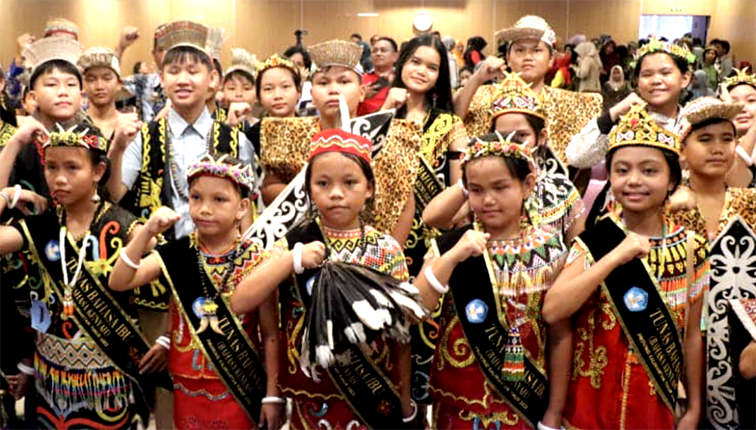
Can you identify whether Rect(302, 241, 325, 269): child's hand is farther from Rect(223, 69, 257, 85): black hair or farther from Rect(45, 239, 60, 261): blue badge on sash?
Rect(223, 69, 257, 85): black hair

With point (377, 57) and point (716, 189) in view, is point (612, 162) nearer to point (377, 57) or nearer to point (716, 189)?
point (716, 189)

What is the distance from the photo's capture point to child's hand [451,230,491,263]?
7.09 ft

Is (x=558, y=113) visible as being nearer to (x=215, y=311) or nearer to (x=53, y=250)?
(x=215, y=311)

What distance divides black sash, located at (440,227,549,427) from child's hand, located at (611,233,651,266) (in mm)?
327

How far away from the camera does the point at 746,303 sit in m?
2.47

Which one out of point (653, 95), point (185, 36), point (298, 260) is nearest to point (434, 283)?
point (298, 260)

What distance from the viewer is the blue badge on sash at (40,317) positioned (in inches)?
107

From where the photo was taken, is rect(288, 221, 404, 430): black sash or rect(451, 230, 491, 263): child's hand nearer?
rect(451, 230, 491, 263): child's hand

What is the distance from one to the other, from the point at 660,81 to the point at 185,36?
174cm

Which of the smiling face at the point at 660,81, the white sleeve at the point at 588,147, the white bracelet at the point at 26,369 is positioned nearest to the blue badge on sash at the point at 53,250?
the white bracelet at the point at 26,369

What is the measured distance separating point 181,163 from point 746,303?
1.87 meters

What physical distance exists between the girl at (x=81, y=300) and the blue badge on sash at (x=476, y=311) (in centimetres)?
96

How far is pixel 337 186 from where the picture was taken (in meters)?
2.35

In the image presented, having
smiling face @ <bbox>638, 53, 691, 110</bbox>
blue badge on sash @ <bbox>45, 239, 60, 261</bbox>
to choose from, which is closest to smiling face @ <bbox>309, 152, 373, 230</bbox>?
blue badge on sash @ <bbox>45, 239, 60, 261</bbox>
